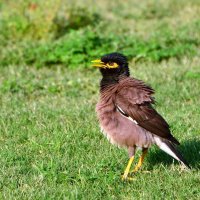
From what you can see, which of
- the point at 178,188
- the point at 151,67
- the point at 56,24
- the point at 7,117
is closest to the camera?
the point at 178,188

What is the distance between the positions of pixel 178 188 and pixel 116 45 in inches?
246

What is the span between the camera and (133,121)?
6.40m

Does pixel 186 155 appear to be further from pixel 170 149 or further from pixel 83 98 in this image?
pixel 83 98

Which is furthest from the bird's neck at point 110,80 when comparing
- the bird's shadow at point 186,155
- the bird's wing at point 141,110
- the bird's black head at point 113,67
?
the bird's shadow at point 186,155

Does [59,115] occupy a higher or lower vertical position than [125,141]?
lower

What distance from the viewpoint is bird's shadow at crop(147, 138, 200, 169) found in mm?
6855

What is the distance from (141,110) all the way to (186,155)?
1.00 m

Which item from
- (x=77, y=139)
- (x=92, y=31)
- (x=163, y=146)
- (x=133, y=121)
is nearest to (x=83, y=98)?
(x=77, y=139)

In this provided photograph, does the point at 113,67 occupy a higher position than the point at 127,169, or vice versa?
the point at 113,67

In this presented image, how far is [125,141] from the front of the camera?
646 centimetres

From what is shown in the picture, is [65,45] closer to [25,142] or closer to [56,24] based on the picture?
[56,24]

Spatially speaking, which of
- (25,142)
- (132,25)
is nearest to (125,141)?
(25,142)

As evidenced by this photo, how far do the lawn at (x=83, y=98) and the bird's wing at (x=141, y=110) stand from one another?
0.49 metres

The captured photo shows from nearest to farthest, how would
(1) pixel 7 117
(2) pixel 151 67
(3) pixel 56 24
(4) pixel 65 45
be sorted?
(1) pixel 7 117, (2) pixel 151 67, (4) pixel 65 45, (3) pixel 56 24
